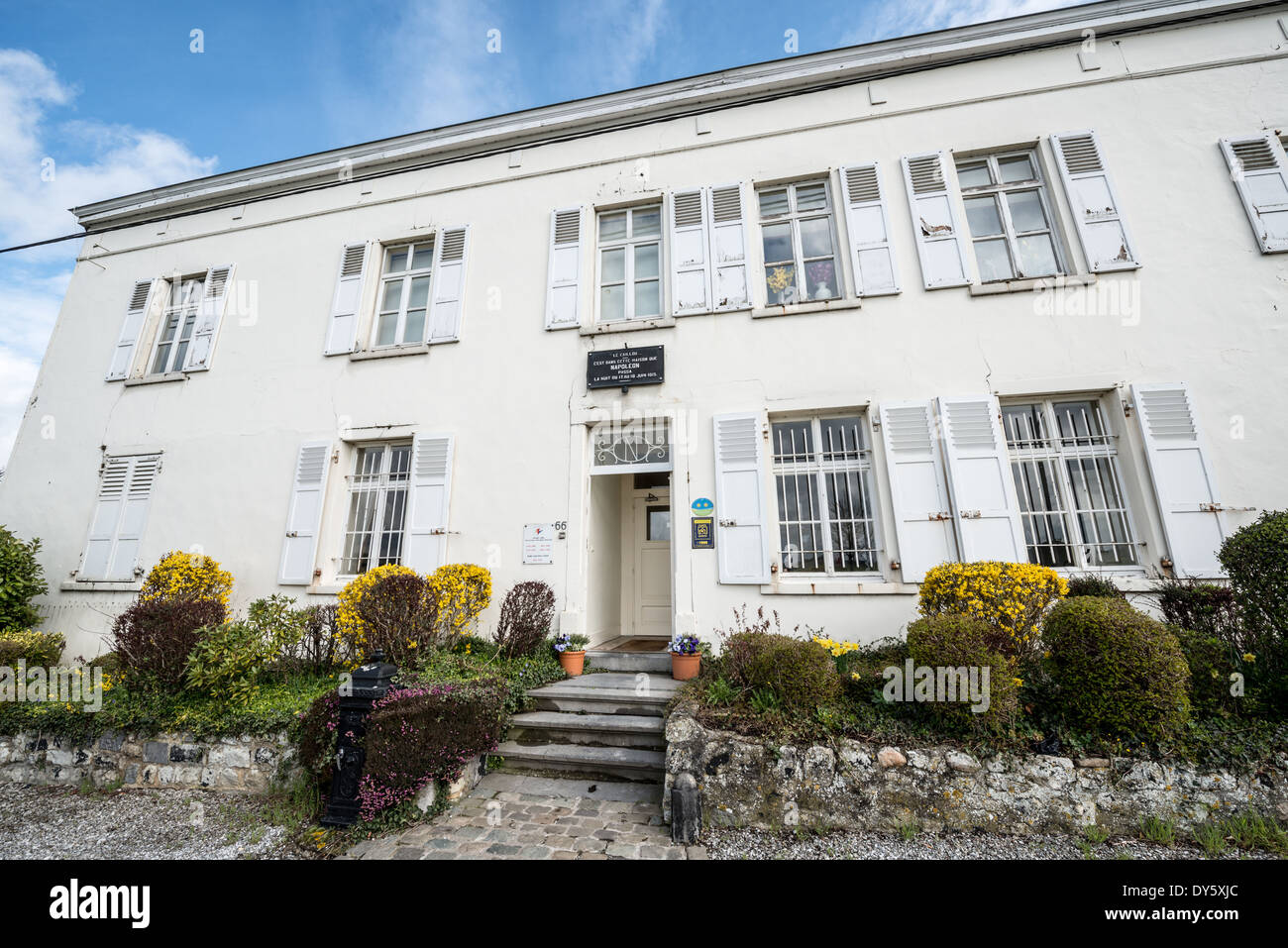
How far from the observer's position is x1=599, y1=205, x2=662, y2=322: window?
701 centimetres

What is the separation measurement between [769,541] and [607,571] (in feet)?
7.64

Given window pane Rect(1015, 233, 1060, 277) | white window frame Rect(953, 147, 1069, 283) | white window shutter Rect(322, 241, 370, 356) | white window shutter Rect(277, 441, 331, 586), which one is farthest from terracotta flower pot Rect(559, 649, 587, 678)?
window pane Rect(1015, 233, 1060, 277)

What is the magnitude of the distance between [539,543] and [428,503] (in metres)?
1.63

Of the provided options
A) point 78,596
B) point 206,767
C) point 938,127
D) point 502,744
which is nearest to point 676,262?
point 938,127

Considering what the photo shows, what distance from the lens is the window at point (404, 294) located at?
765cm

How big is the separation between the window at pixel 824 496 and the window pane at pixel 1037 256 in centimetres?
281

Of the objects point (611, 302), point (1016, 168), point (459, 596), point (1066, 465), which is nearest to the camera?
point (1066, 465)

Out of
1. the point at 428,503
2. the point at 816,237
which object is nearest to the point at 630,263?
the point at 816,237

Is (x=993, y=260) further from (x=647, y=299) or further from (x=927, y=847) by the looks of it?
(x=927, y=847)

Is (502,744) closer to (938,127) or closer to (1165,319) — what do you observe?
(1165,319)

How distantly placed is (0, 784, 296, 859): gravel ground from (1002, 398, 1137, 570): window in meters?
7.14

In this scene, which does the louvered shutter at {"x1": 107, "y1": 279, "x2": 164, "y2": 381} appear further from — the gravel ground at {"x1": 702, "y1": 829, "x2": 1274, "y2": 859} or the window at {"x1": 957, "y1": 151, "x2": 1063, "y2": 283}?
the window at {"x1": 957, "y1": 151, "x2": 1063, "y2": 283}

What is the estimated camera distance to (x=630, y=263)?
7156 millimetres

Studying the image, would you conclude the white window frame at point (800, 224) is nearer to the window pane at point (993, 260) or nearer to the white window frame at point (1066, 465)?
the window pane at point (993, 260)
